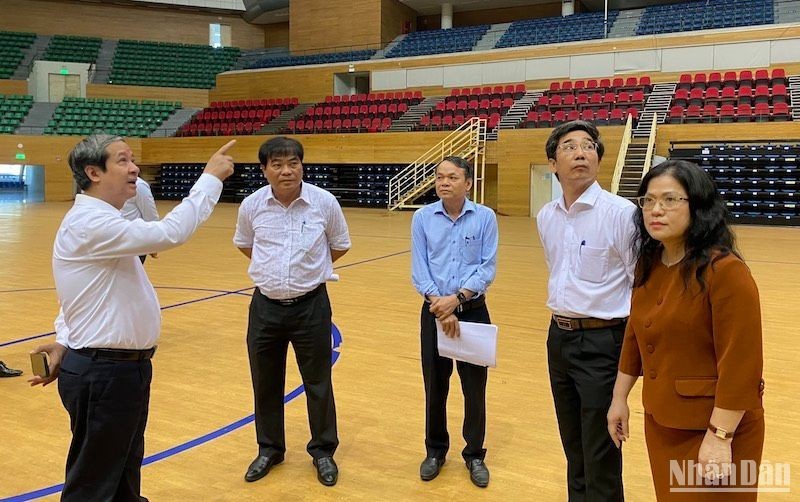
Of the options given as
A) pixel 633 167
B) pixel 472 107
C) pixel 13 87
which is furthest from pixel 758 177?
pixel 13 87

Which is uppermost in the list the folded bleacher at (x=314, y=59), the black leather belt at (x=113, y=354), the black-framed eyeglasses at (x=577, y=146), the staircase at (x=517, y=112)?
the folded bleacher at (x=314, y=59)

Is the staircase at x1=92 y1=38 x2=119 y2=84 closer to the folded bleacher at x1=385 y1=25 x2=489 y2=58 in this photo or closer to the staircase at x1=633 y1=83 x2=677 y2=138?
the folded bleacher at x1=385 y1=25 x2=489 y2=58

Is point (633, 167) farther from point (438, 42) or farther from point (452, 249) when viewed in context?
point (452, 249)

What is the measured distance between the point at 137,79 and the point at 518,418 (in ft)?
92.8

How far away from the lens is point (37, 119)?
2419 centimetres

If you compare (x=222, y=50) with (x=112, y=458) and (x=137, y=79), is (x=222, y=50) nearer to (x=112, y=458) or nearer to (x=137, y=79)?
(x=137, y=79)

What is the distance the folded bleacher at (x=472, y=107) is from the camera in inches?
780

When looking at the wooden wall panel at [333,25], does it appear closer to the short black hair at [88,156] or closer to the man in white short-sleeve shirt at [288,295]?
the man in white short-sleeve shirt at [288,295]

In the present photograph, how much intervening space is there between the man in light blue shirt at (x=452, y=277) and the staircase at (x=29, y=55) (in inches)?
1142

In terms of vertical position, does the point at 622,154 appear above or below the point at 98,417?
above

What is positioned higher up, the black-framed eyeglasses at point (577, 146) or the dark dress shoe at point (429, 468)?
the black-framed eyeglasses at point (577, 146)

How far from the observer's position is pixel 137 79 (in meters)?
28.1

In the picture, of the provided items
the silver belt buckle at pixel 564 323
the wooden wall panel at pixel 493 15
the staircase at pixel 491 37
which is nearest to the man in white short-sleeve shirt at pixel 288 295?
the silver belt buckle at pixel 564 323

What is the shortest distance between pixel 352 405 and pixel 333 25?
25862mm
